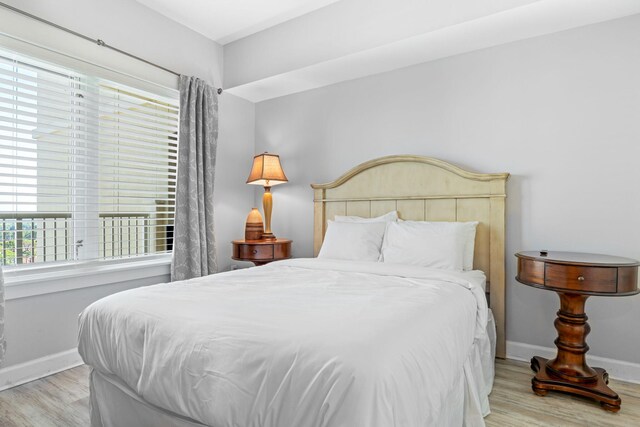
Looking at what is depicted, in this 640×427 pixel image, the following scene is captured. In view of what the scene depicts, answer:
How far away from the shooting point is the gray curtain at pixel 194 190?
10.3ft

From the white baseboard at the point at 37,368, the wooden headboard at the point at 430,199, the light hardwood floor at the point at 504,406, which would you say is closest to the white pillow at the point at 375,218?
the wooden headboard at the point at 430,199

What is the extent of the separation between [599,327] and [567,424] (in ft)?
2.95

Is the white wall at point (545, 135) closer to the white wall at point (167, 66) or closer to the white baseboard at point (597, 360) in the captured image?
the white baseboard at point (597, 360)

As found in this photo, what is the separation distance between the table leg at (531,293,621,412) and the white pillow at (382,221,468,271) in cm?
65

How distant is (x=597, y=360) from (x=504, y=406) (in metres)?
0.92

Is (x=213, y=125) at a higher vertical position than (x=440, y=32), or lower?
lower

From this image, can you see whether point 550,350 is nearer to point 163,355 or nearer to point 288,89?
point 163,355

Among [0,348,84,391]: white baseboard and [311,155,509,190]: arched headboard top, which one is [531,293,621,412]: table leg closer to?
[311,155,509,190]: arched headboard top

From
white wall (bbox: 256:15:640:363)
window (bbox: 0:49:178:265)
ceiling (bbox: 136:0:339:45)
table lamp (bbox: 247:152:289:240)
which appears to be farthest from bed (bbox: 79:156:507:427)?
ceiling (bbox: 136:0:339:45)

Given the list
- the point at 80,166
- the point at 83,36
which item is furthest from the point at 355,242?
the point at 83,36

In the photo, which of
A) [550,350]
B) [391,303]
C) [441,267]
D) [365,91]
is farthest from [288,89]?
[550,350]

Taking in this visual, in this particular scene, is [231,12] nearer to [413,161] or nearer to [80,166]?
[80,166]

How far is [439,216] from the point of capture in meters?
2.89

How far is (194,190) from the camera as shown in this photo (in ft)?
10.4
